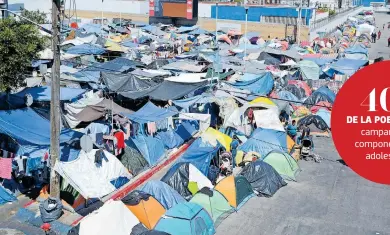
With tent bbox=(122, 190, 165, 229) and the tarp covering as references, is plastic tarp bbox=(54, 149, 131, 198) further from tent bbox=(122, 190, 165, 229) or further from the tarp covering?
the tarp covering

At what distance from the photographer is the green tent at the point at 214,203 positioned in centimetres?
1448

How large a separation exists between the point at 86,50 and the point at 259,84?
44.8 ft

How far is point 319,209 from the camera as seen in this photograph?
15.7 metres

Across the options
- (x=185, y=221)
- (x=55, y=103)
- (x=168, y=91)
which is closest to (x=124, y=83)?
(x=168, y=91)

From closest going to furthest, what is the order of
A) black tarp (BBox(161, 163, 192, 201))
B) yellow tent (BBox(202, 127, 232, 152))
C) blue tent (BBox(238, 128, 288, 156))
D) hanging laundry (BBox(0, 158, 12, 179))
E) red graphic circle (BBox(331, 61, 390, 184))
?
red graphic circle (BBox(331, 61, 390, 184)), hanging laundry (BBox(0, 158, 12, 179)), black tarp (BBox(161, 163, 192, 201)), yellow tent (BBox(202, 127, 232, 152)), blue tent (BBox(238, 128, 288, 156))

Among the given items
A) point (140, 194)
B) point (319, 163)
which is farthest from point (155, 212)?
point (319, 163)

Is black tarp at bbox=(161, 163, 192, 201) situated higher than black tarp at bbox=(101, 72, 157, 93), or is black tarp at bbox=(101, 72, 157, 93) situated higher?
black tarp at bbox=(101, 72, 157, 93)

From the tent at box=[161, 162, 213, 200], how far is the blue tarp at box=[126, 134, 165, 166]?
2.70 metres

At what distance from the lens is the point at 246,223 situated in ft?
47.9

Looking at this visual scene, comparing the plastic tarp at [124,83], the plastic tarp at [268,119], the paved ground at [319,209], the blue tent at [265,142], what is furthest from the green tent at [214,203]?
the plastic tarp at [124,83]

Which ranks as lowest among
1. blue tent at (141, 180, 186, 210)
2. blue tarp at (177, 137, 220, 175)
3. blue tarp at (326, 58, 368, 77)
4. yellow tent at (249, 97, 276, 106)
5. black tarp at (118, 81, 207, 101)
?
blue tent at (141, 180, 186, 210)

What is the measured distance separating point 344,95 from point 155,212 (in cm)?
583

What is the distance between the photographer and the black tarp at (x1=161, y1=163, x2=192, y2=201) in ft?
52.1

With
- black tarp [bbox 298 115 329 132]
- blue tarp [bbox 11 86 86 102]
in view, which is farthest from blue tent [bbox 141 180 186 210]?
black tarp [bbox 298 115 329 132]
